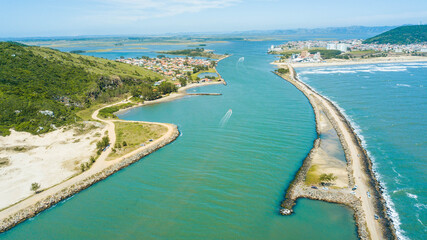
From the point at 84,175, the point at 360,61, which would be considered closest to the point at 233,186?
the point at 84,175

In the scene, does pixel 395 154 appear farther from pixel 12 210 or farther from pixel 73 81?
pixel 73 81

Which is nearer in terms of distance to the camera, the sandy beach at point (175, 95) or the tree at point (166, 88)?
the sandy beach at point (175, 95)

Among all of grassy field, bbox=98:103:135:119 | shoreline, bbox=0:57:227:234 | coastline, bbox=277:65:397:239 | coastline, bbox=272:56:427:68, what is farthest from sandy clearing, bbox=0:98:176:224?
coastline, bbox=272:56:427:68

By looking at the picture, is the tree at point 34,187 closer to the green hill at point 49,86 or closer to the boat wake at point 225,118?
the green hill at point 49,86

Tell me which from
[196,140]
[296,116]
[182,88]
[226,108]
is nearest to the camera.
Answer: [196,140]

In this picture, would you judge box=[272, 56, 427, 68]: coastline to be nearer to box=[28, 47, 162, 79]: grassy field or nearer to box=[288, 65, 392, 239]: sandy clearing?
box=[28, 47, 162, 79]: grassy field

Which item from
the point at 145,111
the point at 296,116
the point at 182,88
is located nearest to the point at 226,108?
the point at 296,116

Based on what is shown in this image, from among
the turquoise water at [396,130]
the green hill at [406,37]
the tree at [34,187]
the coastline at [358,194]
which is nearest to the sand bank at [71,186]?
the tree at [34,187]
